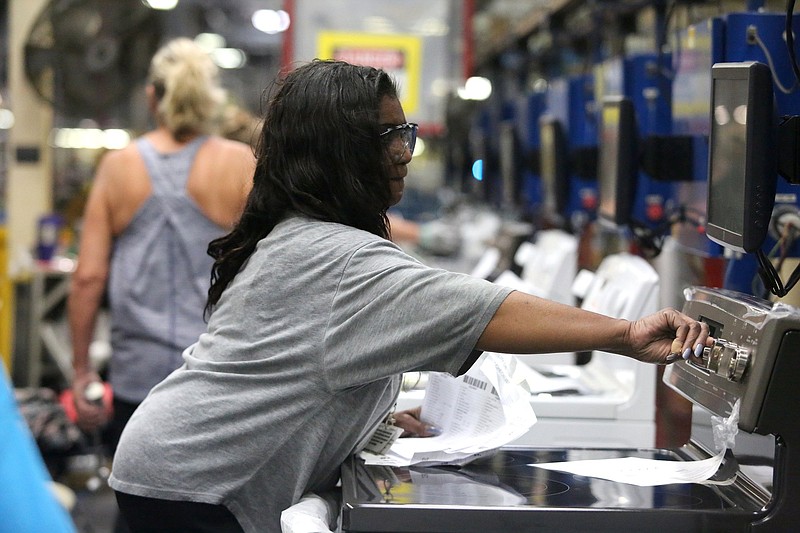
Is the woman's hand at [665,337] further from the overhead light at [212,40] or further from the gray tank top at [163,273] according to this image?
the overhead light at [212,40]

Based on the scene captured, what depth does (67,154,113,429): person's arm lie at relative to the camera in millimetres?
3422

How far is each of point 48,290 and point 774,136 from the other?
5.40 metres

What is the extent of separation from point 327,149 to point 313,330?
0.29 metres

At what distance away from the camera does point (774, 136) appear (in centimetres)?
202

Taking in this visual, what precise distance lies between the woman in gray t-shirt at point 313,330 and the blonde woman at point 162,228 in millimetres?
1331

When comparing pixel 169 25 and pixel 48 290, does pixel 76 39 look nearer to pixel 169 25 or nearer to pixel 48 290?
pixel 48 290

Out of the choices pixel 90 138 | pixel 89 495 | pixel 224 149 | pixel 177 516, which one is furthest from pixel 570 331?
pixel 90 138

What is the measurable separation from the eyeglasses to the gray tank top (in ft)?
5.11

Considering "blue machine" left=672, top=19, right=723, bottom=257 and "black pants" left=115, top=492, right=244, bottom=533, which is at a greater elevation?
"blue machine" left=672, top=19, right=723, bottom=257

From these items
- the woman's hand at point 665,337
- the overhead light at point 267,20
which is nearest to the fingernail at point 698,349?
the woman's hand at point 665,337

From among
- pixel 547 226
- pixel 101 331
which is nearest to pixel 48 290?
pixel 101 331

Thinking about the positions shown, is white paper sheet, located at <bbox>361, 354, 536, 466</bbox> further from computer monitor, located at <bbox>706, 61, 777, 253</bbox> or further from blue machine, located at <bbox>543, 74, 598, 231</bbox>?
blue machine, located at <bbox>543, 74, 598, 231</bbox>

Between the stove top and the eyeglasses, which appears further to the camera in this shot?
the eyeglasses

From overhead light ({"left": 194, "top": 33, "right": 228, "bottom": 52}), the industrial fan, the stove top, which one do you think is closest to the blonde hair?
the stove top
